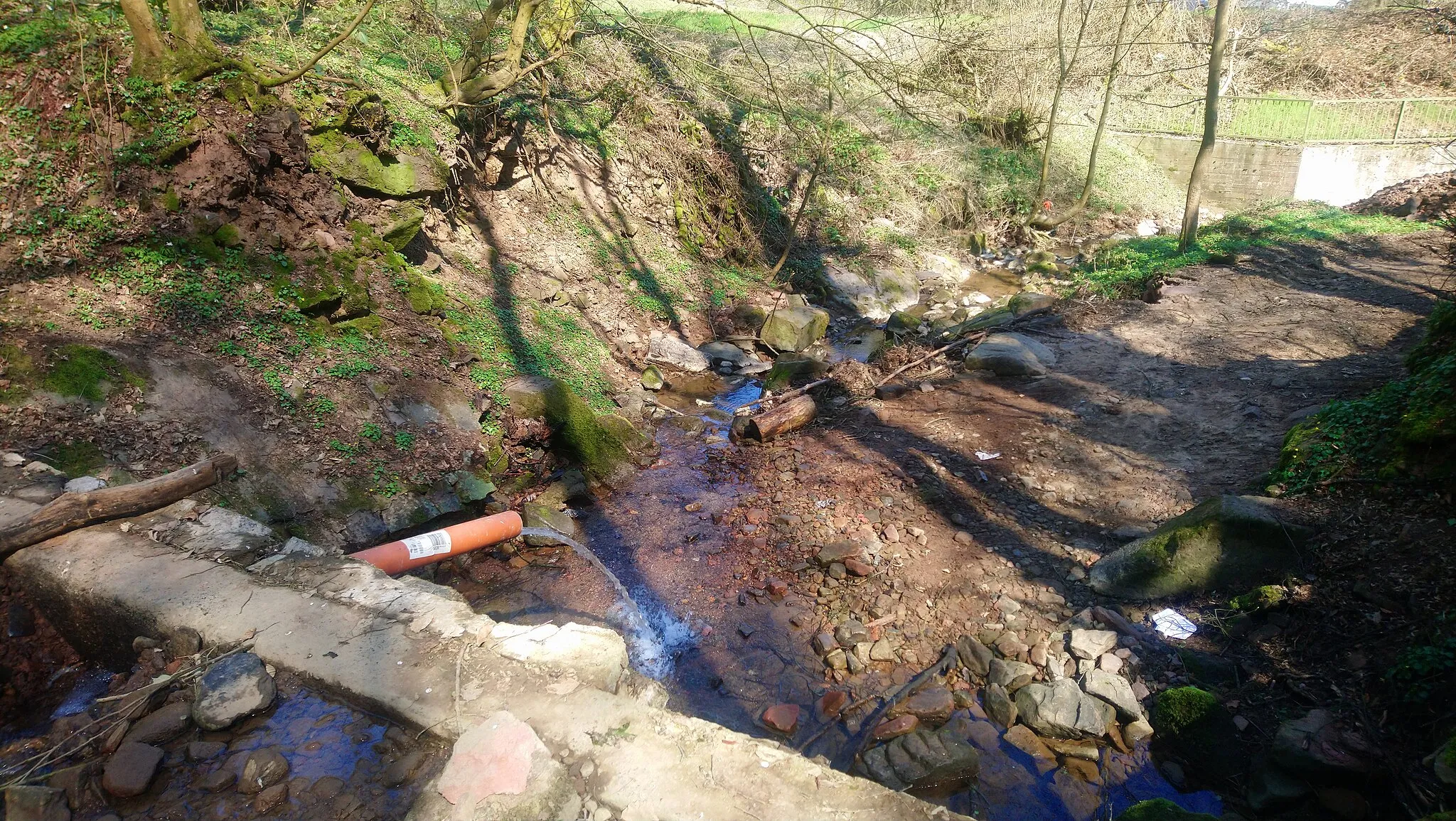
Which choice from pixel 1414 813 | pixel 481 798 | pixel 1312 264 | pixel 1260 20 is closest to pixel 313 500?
pixel 481 798

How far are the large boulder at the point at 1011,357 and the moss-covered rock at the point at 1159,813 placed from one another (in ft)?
18.7

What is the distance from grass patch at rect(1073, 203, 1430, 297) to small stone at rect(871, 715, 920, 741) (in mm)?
8653

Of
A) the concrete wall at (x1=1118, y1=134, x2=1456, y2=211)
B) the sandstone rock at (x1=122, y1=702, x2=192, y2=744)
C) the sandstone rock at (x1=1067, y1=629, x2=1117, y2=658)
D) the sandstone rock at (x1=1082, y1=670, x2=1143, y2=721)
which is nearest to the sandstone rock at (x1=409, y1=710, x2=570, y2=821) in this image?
the sandstone rock at (x1=122, y1=702, x2=192, y2=744)

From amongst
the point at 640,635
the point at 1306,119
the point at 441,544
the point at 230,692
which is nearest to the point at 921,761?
the point at 640,635

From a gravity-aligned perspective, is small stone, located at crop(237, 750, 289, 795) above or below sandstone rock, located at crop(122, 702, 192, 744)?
below

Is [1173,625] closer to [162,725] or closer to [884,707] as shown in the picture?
[884,707]

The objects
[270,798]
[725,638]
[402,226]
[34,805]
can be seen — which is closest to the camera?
[34,805]

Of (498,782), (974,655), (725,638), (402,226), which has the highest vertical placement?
(402,226)

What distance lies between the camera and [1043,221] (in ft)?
53.1

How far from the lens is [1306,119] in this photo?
19406 mm

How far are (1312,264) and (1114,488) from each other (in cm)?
865

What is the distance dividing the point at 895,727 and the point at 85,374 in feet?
18.4

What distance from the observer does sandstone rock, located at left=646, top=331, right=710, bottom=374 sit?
9.17 m

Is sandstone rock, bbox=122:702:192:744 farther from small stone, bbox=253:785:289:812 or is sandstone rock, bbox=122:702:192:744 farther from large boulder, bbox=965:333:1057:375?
large boulder, bbox=965:333:1057:375
